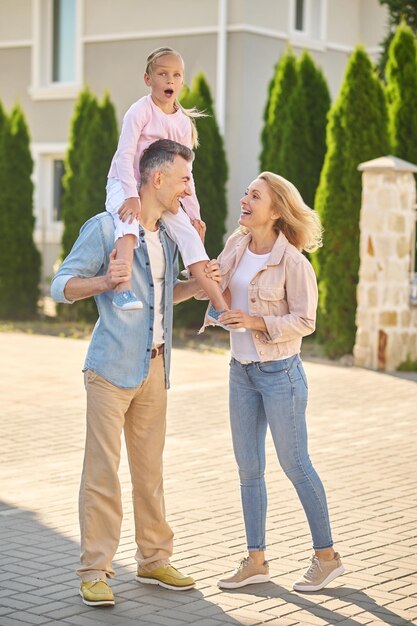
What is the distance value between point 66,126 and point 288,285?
19.4 m

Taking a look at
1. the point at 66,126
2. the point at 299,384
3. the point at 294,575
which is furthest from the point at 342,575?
the point at 66,126

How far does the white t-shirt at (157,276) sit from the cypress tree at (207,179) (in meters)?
12.4

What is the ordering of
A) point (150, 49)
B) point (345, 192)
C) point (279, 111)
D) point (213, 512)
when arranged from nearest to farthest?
1. point (213, 512)
2. point (345, 192)
3. point (279, 111)
4. point (150, 49)

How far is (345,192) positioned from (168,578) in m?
10.3

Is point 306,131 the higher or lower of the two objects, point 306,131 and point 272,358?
the higher

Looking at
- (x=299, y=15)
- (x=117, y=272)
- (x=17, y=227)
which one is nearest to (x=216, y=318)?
(x=117, y=272)

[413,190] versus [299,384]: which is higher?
[413,190]

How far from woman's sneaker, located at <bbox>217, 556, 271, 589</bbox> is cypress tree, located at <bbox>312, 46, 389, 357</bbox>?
9.57 meters

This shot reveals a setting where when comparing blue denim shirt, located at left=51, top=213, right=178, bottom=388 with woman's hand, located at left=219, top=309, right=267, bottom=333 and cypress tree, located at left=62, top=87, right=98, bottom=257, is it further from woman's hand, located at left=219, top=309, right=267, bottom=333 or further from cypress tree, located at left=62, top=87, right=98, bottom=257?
cypress tree, located at left=62, top=87, right=98, bottom=257

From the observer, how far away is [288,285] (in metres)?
5.82

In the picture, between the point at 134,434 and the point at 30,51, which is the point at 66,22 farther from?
the point at 134,434

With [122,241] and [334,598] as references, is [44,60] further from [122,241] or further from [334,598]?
[334,598]

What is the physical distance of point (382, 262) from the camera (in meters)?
14.7

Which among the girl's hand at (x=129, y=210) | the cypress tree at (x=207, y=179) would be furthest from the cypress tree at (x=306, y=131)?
the girl's hand at (x=129, y=210)
